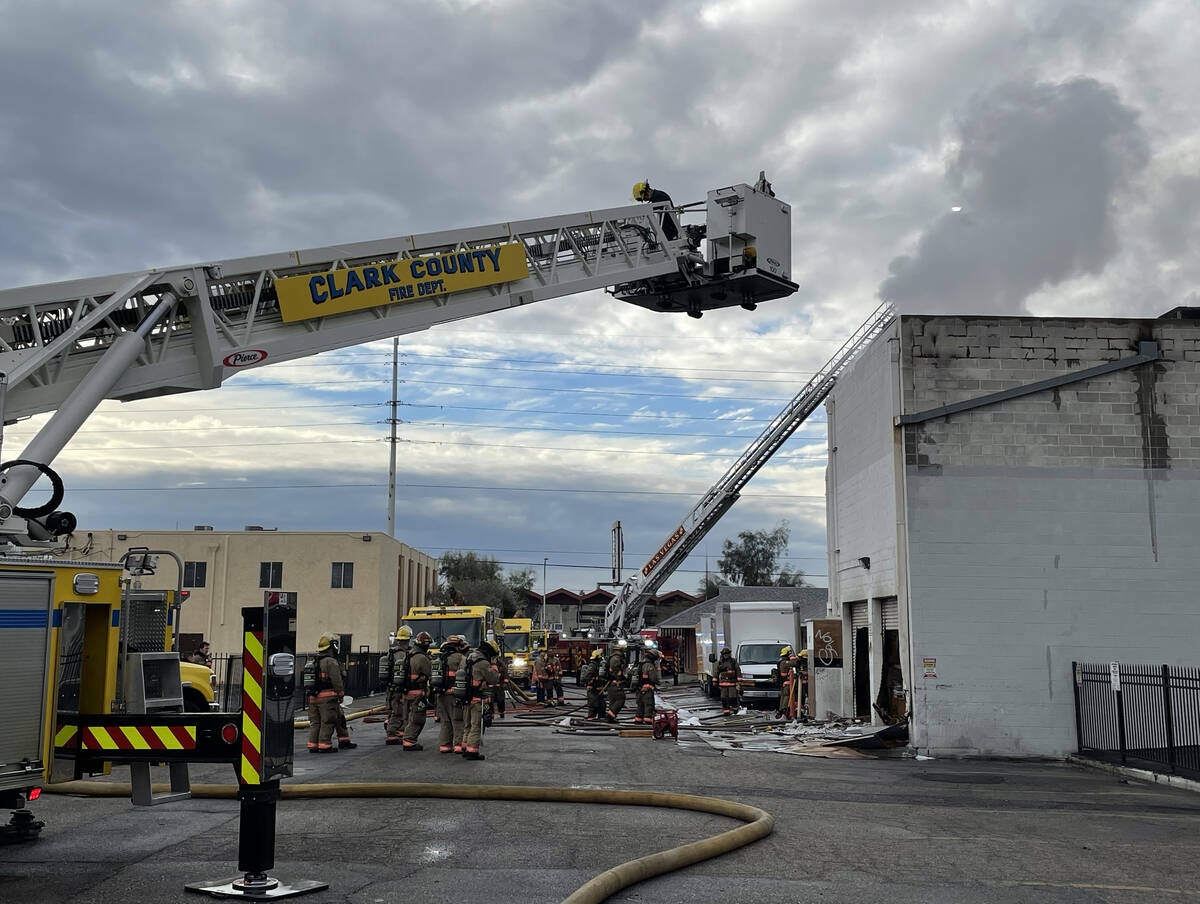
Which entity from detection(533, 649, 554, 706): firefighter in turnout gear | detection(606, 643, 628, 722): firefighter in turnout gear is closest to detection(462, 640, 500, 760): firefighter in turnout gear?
detection(606, 643, 628, 722): firefighter in turnout gear

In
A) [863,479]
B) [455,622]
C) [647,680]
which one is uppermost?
[863,479]

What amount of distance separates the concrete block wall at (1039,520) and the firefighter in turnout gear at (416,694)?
7.45m

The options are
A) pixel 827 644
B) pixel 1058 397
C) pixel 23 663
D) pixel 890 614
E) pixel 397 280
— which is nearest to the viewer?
pixel 23 663

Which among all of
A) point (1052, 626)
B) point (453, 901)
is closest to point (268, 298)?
point (453, 901)

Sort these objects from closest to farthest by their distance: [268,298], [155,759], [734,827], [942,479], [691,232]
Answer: [155,759]
[734,827]
[268,298]
[691,232]
[942,479]

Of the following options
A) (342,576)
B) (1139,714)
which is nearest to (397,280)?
(1139,714)

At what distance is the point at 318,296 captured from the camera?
1084 cm

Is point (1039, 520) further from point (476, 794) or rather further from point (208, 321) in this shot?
point (208, 321)

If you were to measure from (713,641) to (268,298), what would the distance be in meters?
23.7

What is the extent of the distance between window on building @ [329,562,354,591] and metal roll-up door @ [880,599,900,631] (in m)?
32.3

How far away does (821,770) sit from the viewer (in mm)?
14375

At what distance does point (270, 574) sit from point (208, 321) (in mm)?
39717

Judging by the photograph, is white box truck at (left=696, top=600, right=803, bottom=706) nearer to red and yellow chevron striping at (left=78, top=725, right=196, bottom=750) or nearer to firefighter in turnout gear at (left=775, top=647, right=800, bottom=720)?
firefighter in turnout gear at (left=775, top=647, right=800, bottom=720)

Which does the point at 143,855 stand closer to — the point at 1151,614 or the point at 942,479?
the point at 942,479
